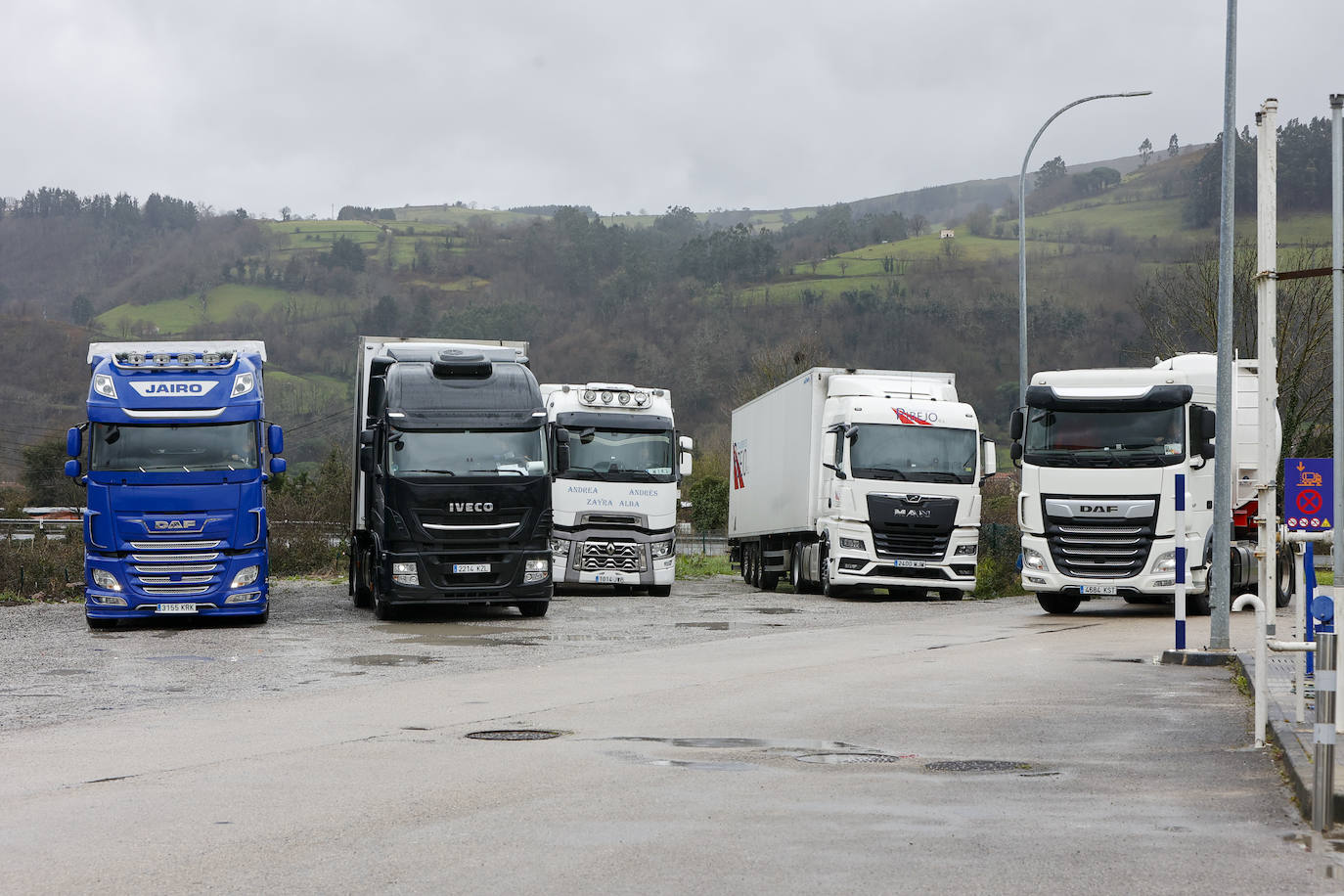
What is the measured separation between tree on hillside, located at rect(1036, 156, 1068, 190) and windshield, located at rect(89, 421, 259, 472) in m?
110

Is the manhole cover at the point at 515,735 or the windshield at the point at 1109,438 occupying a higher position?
the windshield at the point at 1109,438

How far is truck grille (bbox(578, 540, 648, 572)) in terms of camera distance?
27.9m

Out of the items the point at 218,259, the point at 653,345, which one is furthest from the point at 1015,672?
the point at 218,259

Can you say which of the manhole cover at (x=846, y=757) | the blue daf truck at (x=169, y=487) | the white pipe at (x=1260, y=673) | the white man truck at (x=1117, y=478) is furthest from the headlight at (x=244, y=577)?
the white pipe at (x=1260, y=673)

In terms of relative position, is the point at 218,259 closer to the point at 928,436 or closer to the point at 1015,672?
the point at 928,436

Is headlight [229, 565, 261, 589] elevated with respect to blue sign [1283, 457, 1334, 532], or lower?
lower

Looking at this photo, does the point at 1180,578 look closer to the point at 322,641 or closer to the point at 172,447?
the point at 322,641

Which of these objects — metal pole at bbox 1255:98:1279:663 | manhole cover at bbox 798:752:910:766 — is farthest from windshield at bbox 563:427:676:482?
manhole cover at bbox 798:752:910:766

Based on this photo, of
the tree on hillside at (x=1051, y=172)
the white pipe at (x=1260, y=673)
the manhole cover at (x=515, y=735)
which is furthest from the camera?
the tree on hillside at (x=1051, y=172)

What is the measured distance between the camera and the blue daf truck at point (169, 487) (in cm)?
2075

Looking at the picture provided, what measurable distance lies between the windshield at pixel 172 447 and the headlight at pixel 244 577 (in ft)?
4.57

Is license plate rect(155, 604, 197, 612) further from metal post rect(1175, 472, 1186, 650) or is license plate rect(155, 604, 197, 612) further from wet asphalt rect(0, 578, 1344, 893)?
metal post rect(1175, 472, 1186, 650)

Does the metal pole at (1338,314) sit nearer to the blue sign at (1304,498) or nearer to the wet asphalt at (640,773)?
the wet asphalt at (640,773)

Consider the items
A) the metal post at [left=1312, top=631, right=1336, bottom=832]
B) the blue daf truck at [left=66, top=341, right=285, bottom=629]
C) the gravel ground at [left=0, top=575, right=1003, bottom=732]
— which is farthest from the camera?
the blue daf truck at [left=66, top=341, right=285, bottom=629]
